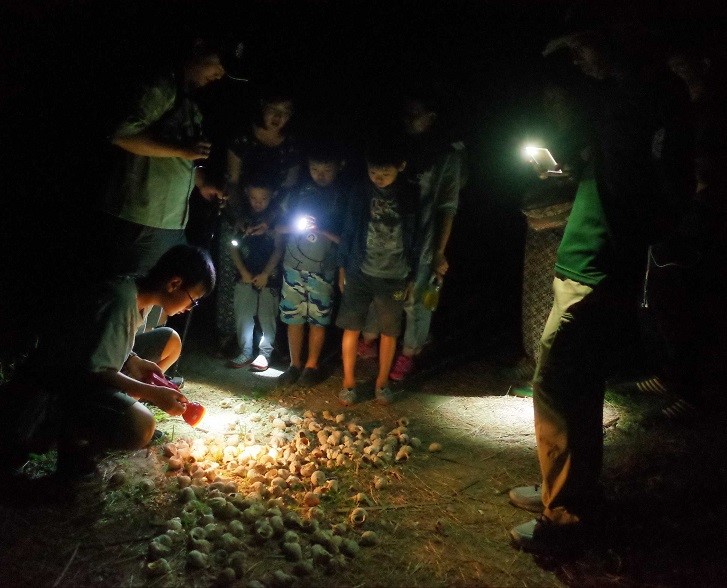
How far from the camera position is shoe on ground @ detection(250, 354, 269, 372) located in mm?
5277

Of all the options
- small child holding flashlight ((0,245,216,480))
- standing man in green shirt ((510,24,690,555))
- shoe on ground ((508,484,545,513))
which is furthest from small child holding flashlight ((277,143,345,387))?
standing man in green shirt ((510,24,690,555))

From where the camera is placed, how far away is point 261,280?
524cm

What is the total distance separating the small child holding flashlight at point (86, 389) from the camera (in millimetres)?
2883

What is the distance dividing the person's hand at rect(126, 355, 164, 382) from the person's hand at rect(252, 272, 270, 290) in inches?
71.2

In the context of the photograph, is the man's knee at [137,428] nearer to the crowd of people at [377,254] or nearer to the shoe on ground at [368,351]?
the crowd of people at [377,254]

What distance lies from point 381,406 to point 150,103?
9.42 ft

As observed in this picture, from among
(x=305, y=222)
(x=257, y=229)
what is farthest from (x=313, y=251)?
(x=257, y=229)

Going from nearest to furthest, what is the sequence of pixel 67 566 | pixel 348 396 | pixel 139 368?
pixel 67 566
pixel 139 368
pixel 348 396

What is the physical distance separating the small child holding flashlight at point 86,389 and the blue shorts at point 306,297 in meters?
1.87

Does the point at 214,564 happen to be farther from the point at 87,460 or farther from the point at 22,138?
the point at 22,138

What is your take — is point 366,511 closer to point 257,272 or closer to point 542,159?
point 542,159

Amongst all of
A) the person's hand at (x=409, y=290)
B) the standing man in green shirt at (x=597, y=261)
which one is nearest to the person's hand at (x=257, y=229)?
the person's hand at (x=409, y=290)

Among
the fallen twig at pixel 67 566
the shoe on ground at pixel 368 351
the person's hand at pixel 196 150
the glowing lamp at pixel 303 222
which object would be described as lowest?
the fallen twig at pixel 67 566

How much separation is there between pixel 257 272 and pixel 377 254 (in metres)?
1.33
